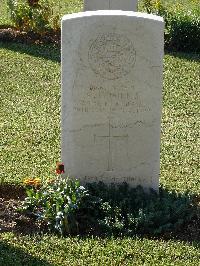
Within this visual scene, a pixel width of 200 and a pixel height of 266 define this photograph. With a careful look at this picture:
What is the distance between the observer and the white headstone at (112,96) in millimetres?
5695

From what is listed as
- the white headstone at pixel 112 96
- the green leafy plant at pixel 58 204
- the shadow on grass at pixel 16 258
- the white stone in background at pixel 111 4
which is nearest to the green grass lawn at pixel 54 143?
the shadow on grass at pixel 16 258

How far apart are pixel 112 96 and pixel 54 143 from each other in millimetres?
2004

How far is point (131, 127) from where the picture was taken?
6031mm

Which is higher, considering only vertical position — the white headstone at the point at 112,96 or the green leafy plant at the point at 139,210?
the white headstone at the point at 112,96

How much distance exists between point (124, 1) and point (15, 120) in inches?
126

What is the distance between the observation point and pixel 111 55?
5773 millimetres

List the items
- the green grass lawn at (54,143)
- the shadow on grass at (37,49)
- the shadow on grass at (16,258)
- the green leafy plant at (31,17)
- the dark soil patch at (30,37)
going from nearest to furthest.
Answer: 1. the shadow on grass at (16,258)
2. the green grass lawn at (54,143)
3. the shadow on grass at (37,49)
4. the green leafy plant at (31,17)
5. the dark soil patch at (30,37)

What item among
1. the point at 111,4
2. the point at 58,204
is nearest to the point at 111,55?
the point at 58,204

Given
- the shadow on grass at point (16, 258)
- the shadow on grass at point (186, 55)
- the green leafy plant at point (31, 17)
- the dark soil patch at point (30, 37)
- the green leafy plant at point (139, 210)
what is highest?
the green leafy plant at point (31, 17)

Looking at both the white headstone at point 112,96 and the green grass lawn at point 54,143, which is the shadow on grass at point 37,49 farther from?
the white headstone at point 112,96

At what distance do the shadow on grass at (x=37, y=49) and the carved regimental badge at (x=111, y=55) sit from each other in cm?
531

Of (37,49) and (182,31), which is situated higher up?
(182,31)

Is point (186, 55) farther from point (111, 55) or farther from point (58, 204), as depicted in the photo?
point (58, 204)

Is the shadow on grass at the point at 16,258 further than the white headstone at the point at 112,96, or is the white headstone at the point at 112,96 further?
the white headstone at the point at 112,96
